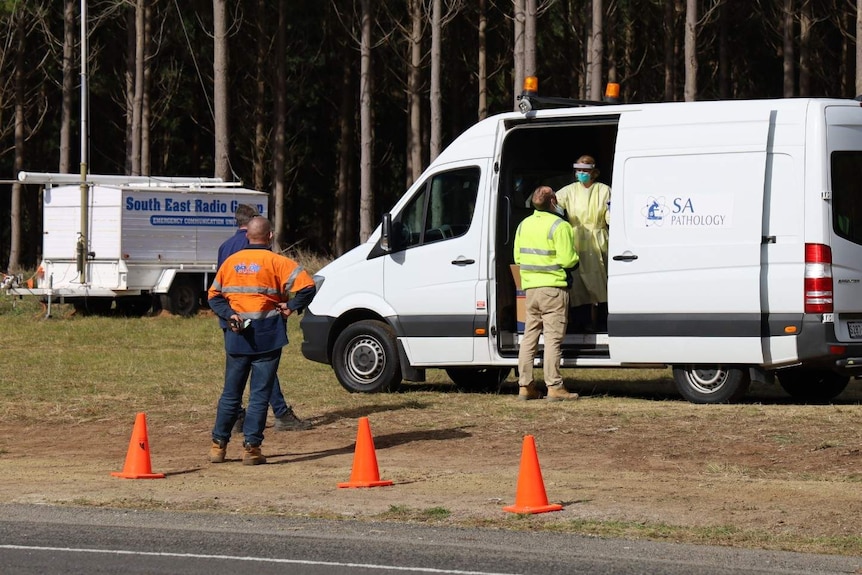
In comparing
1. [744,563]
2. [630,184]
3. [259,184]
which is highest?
[259,184]

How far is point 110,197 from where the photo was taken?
1081 inches

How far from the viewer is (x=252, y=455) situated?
11.4m

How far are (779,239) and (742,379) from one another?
141 cm

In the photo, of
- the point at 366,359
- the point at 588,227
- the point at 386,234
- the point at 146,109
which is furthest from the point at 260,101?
the point at 588,227

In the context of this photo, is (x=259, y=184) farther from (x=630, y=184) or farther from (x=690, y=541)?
(x=690, y=541)

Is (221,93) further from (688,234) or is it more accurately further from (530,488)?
(530,488)

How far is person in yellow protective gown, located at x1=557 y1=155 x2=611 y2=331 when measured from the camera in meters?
14.6

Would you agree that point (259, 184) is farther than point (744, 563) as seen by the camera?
Yes

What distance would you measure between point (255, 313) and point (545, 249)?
3792 millimetres

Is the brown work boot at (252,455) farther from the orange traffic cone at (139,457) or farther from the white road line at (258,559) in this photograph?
the white road line at (258,559)

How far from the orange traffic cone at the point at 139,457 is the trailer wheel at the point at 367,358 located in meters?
4.81

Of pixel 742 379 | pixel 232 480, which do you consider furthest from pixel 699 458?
pixel 232 480

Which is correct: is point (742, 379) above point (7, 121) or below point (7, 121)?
below

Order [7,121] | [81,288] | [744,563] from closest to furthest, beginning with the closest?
[744,563] → [81,288] → [7,121]
